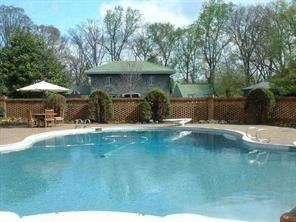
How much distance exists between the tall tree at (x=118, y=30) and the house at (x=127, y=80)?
14.0 m

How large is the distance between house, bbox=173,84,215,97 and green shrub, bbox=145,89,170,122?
20255 millimetres

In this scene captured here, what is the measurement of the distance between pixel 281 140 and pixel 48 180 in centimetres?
769

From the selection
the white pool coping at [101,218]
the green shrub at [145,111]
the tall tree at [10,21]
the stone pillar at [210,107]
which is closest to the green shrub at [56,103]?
the green shrub at [145,111]

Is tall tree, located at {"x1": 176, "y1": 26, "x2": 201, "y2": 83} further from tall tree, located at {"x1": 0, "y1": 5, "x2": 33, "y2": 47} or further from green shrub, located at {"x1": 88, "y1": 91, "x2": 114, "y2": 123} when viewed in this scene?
green shrub, located at {"x1": 88, "y1": 91, "x2": 114, "y2": 123}

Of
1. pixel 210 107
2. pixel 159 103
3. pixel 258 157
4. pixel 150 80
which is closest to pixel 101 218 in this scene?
pixel 258 157

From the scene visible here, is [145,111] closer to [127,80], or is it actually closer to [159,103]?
[159,103]

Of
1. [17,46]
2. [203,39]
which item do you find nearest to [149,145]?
[17,46]

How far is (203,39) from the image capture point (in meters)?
47.1

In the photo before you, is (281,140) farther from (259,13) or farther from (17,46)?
(259,13)

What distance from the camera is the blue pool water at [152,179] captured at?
6789mm

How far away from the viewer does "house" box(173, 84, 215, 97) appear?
138 ft

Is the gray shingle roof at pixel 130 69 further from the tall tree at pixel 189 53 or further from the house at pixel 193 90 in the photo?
the tall tree at pixel 189 53

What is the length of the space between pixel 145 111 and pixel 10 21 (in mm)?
27574

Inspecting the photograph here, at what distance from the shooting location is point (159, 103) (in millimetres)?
21484
